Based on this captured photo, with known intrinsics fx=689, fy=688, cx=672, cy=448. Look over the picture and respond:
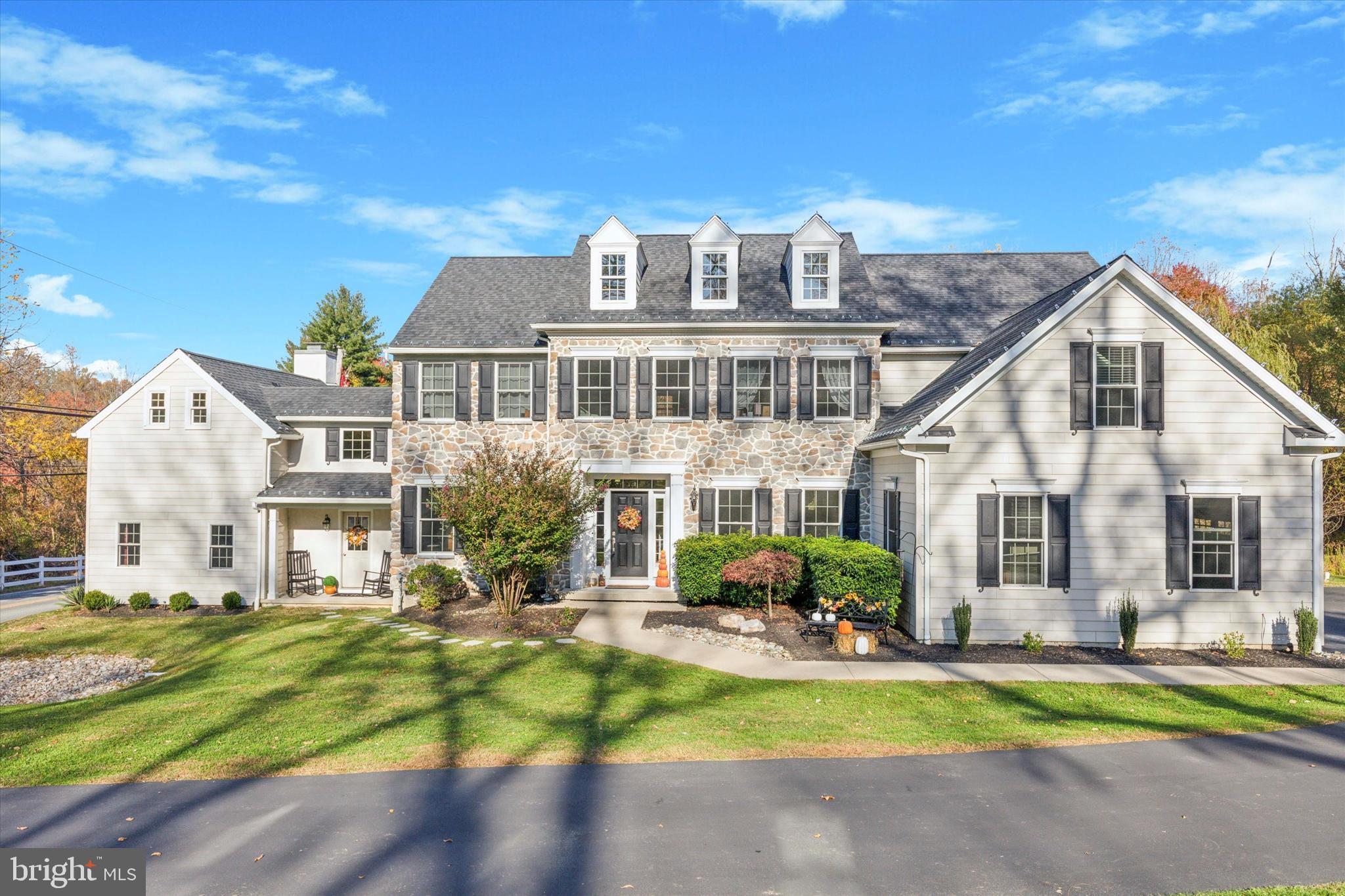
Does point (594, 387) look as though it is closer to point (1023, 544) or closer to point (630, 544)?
point (630, 544)

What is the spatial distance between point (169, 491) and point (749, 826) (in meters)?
19.3

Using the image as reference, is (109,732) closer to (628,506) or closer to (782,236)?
(628,506)

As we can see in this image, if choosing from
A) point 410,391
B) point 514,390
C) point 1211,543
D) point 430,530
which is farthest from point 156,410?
point 1211,543

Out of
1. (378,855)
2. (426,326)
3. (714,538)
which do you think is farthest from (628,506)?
(378,855)

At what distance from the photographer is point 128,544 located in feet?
61.9

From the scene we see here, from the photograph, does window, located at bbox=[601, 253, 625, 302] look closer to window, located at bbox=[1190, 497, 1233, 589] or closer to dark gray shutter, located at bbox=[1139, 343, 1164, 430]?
dark gray shutter, located at bbox=[1139, 343, 1164, 430]

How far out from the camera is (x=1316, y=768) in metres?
7.39

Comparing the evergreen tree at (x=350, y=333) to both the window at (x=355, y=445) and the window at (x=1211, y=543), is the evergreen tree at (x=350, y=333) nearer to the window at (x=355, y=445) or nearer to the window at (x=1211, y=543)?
the window at (x=355, y=445)

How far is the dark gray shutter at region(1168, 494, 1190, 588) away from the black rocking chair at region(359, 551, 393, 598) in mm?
17785

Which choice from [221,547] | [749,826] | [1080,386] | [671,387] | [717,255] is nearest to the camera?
[749,826]

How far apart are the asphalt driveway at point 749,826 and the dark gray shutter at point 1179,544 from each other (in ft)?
17.2

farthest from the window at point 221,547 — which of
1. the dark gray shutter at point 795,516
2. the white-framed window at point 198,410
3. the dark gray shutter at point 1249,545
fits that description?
the dark gray shutter at point 1249,545

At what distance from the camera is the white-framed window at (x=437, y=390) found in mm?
17562

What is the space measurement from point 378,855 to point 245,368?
65.8ft
